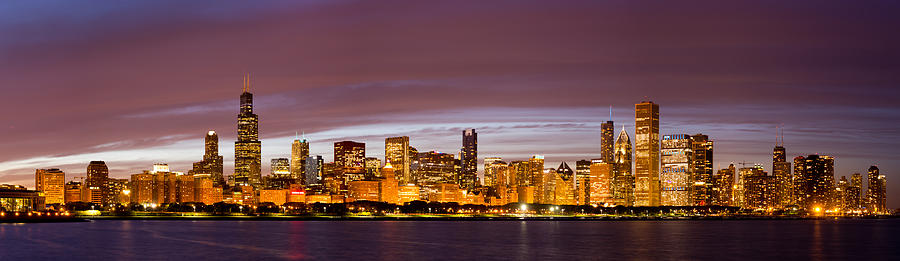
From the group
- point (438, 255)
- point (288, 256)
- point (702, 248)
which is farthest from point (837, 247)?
point (288, 256)

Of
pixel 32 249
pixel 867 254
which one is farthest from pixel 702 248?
pixel 32 249

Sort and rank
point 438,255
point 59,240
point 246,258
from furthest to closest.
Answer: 1. point 59,240
2. point 438,255
3. point 246,258

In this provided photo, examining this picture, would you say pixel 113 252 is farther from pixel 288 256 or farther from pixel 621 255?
pixel 621 255

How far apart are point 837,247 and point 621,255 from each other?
45833 mm

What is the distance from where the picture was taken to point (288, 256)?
299 feet

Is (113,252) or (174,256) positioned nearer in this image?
(174,256)

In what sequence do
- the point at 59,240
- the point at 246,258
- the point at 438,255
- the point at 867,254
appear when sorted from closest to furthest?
the point at 246,258, the point at 438,255, the point at 867,254, the point at 59,240

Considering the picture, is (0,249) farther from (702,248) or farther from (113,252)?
(702,248)

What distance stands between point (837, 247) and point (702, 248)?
82.4ft

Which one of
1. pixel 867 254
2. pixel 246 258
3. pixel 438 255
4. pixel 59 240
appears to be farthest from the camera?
pixel 59 240

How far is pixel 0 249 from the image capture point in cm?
9694

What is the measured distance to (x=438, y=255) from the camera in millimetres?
96188

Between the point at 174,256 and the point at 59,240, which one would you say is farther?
the point at 59,240

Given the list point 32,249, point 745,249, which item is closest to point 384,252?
point 32,249
